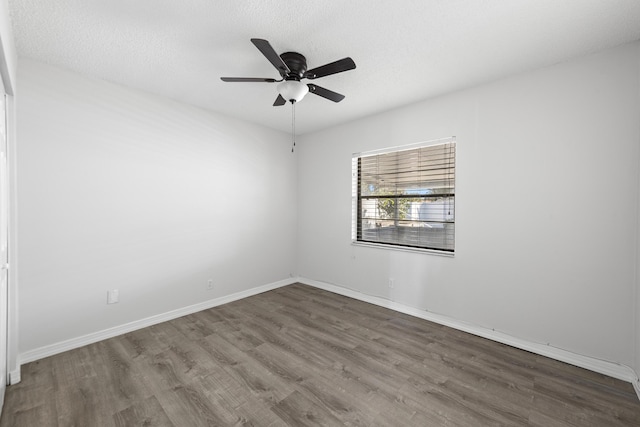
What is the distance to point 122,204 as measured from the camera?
111 inches

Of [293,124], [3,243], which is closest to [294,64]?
[293,124]

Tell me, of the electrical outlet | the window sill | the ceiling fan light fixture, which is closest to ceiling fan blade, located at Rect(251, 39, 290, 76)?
the ceiling fan light fixture

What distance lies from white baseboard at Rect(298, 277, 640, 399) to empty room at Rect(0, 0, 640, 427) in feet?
0.07

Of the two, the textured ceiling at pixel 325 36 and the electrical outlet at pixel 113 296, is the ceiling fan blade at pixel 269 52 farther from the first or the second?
the electrical outlet at pixel 113 296

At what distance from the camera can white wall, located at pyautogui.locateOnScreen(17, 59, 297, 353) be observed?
7.76 ft

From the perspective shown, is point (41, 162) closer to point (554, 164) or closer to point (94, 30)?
point (94, 30)

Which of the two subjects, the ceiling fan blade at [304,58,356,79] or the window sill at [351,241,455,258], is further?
the window sill at [351,241,455,258]

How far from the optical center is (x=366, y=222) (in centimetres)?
399

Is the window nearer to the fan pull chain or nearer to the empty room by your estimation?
the empty room

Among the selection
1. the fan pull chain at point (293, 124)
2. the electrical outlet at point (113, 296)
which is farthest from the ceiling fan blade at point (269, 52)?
the electrical outlet at point (113, 296)

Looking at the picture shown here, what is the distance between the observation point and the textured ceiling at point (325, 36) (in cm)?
173

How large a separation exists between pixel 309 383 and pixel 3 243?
2.32 m

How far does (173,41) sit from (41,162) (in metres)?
1.59

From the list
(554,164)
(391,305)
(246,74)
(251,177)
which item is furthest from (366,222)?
(246,74)
